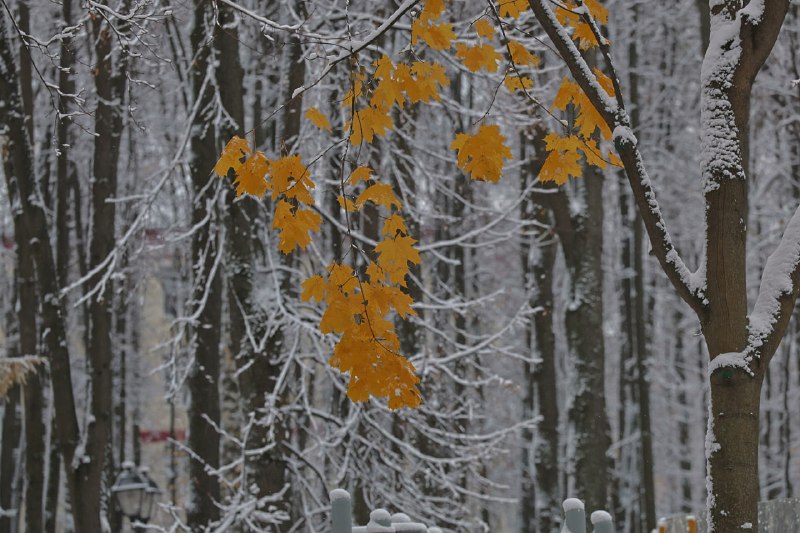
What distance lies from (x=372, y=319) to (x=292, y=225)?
54 cm

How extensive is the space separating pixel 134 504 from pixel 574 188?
5.49 metres

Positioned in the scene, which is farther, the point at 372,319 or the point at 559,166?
the point at 559,166

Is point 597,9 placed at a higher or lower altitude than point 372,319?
higher

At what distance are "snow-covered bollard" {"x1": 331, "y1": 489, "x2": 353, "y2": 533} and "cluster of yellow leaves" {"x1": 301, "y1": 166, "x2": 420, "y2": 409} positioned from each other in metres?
0.52

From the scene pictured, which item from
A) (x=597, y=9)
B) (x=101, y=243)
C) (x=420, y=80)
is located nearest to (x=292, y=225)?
(x=420, y=80)

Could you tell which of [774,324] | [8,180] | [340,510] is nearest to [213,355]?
[8,180]

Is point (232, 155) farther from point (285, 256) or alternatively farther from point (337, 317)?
point (285, 256)

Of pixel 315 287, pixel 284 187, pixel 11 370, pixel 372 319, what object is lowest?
pixel 11 370

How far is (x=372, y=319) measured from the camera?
179 inches

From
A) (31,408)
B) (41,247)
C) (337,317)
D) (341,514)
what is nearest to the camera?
(337,317)

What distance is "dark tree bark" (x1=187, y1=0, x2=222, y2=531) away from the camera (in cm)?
1000

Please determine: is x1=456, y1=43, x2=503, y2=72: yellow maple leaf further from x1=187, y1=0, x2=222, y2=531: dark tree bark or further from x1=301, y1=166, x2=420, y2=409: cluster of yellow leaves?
x1=187, y1=0, x2=222, y2=531: dark tree bark

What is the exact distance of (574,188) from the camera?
34.3 ft

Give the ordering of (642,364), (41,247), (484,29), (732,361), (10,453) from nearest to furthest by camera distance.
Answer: (732,361), (484,29), (41,247), (642,364), (10,453)
